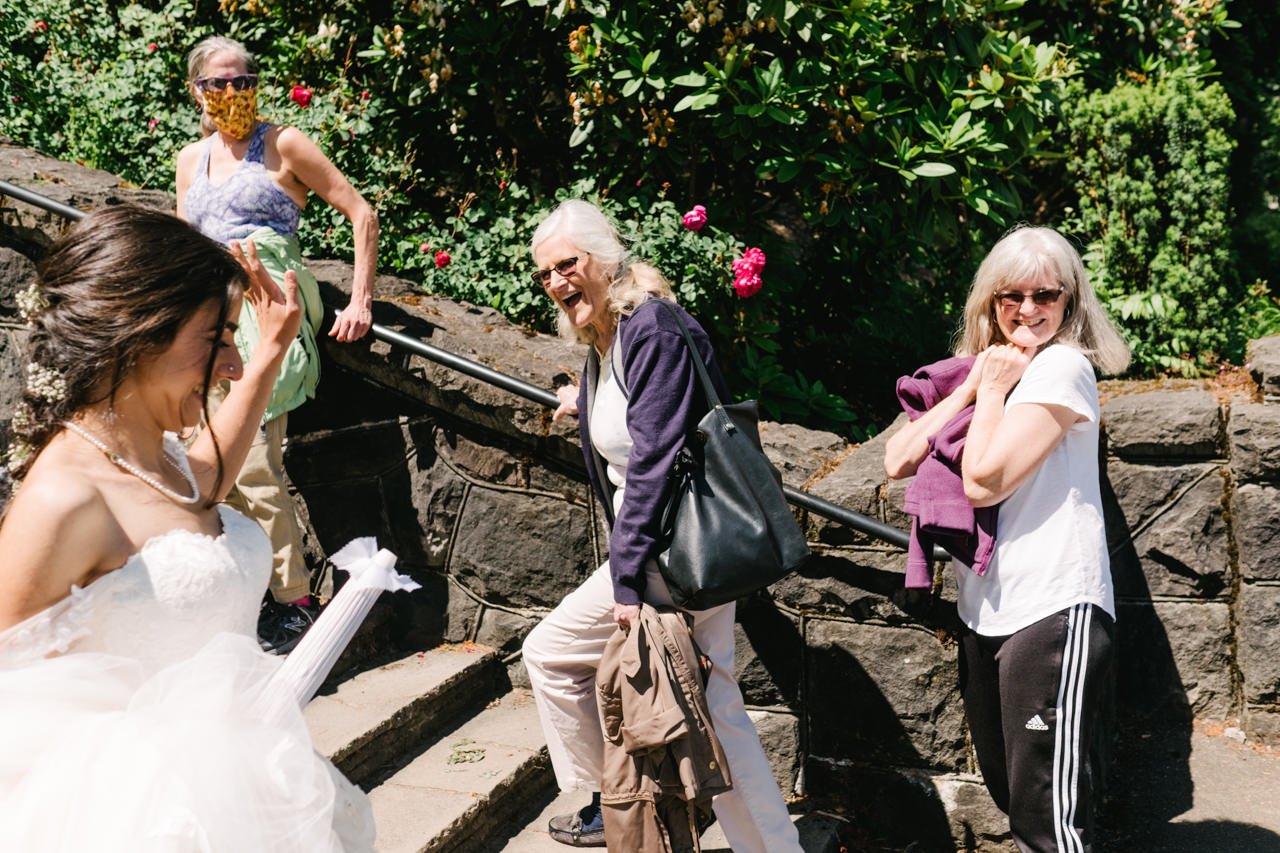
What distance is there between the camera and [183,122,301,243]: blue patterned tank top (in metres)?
3.94

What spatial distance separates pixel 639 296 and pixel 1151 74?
4.50m

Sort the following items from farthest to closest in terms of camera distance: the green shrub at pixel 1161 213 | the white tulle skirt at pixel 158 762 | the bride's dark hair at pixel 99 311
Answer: the green shrub at pixel 1161 213, the bride's dark hair at pixel 99 311, the white tulle skirt at pixel 158 762

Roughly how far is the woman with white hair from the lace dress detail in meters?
1.16

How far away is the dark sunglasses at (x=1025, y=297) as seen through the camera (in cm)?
296

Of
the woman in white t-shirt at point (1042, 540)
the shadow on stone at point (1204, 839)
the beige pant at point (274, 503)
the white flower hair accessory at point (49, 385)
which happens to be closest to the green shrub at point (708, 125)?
the beige pant at point (274, 503)

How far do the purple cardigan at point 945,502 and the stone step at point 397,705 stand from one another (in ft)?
5.65

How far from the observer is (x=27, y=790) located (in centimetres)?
187

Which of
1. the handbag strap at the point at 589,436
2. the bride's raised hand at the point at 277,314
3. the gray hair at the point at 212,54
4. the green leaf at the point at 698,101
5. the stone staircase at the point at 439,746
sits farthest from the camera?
the green leaf at the point at 698,101

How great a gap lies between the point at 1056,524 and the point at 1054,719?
464 mm

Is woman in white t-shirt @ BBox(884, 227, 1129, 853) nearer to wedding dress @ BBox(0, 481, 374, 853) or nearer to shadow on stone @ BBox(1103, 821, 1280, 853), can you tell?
shadow on stone @ BBox(1103, 821, 1280, 853)

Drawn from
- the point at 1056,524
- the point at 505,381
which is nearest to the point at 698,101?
the point at 505,381

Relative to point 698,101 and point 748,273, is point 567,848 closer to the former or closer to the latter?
point 748,273

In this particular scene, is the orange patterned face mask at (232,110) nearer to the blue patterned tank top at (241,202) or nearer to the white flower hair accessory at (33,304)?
the blue patterned tank top at (241,202)

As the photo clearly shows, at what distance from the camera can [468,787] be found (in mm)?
3674
